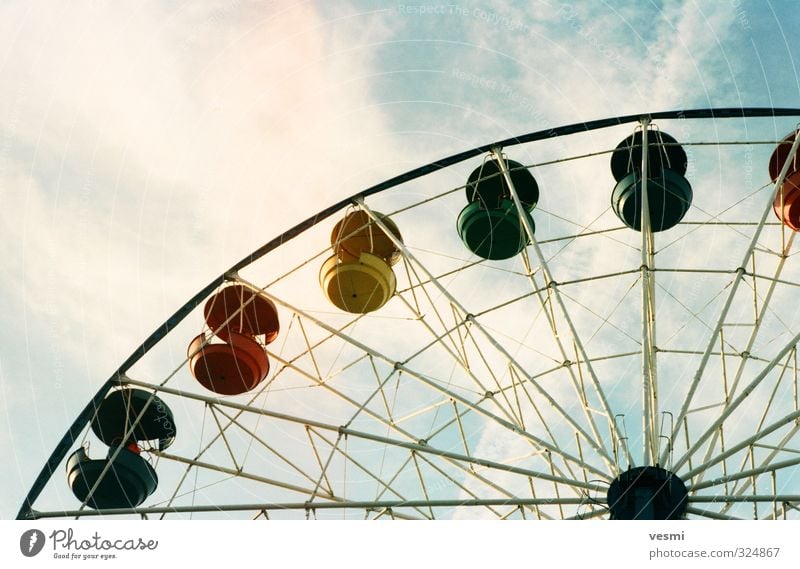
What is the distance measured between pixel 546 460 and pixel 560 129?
6.15 m

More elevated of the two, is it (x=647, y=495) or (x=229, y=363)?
(x=229, y=363)

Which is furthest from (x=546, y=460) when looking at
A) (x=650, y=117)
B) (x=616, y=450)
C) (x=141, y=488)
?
(x=141, y=488)

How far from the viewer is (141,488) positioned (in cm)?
1722
